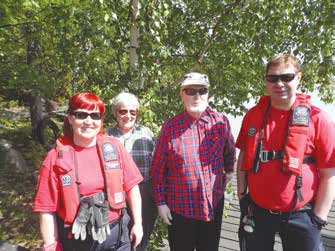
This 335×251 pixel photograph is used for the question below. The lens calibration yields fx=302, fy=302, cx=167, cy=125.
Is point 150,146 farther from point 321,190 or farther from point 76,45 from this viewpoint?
point 76,45

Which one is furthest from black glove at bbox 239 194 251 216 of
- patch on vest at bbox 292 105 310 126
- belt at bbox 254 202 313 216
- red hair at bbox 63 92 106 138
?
red hair at bbox 63 92 106 138

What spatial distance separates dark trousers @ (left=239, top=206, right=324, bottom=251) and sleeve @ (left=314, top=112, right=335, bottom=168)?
42 cm

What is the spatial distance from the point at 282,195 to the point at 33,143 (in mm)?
9009

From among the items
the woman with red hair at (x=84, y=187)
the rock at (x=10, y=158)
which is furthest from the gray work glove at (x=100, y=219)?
the rock at (x=10, y=158)

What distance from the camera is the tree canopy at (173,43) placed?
12.2 feet

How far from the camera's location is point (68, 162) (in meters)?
2.12

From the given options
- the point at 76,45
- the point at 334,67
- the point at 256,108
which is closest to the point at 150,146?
the point at 256,108

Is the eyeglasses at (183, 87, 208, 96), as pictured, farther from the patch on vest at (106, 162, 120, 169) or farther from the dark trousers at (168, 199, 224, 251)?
the dark trousers at (168, 199, 224, 251)

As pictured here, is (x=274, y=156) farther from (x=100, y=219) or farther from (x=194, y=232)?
(x=100, y=219)

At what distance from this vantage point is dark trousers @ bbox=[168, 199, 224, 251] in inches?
107

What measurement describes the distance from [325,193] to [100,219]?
1677mm

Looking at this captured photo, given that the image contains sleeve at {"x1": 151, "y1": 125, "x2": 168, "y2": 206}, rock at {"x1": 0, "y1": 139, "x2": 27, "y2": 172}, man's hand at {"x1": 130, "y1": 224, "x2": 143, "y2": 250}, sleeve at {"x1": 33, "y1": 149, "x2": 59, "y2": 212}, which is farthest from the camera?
rock at {"x1": 0, "y1": 139, "x2": 27, "y2": 172}

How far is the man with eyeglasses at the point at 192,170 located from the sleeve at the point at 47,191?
36.6 inches

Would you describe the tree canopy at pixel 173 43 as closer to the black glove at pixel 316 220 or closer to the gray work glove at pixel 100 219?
the gray work glove at pixel 100 219
